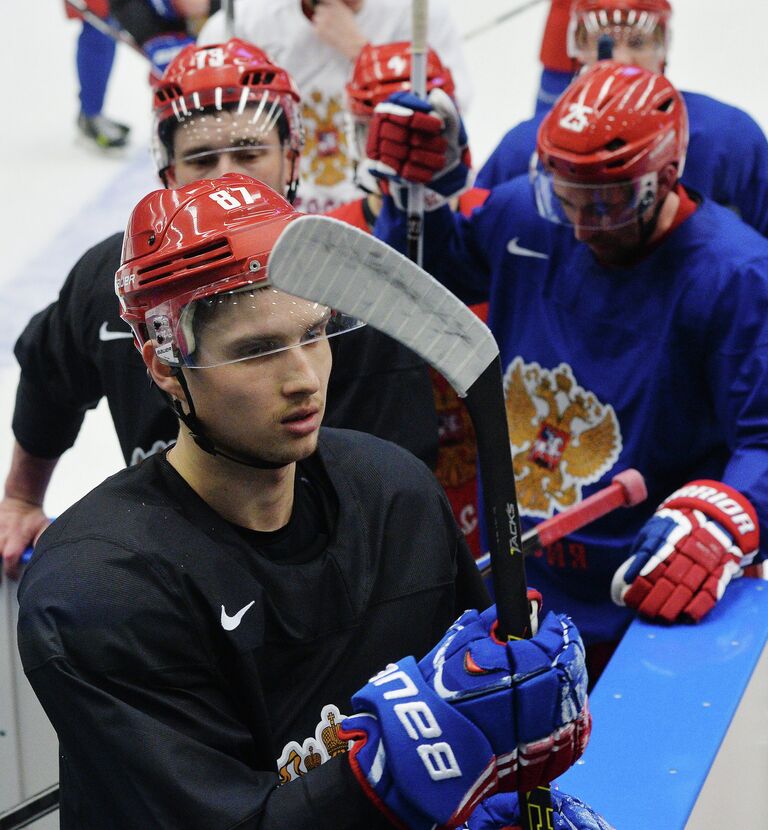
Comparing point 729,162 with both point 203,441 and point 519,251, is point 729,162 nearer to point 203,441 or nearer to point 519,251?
point 519,251

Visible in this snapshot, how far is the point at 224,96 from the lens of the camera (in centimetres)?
209

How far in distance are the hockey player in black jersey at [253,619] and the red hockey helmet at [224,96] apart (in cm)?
77

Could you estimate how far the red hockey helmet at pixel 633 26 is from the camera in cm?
305

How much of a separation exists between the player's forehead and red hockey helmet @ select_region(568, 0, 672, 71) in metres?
1.25

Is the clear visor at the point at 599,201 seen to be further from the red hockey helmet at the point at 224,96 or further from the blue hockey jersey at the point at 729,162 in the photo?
the blue hockey jersey at the point at 729,162

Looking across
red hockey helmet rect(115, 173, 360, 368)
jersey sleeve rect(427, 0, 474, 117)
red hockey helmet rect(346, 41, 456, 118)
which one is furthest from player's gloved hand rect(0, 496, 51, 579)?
jersey sleeve rect(427, 0, 474, 117)

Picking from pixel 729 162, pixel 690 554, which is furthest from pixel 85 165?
pixel 690 554

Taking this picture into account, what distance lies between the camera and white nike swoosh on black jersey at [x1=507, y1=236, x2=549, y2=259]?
229 centimetres

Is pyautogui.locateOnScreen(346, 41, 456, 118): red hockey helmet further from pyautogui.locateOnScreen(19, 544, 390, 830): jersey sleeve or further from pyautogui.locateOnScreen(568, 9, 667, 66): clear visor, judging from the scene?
pyautogui.locateOnScreen(19, 544, 390, 830): jersey sleeve

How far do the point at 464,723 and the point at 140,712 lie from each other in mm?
278

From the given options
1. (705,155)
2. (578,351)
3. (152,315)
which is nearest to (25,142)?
(705,155)

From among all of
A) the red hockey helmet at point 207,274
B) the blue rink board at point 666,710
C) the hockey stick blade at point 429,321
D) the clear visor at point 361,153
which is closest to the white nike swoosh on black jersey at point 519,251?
the clear visor at point 361,153

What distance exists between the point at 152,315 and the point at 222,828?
18.9 inches

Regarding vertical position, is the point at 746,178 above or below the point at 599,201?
below
